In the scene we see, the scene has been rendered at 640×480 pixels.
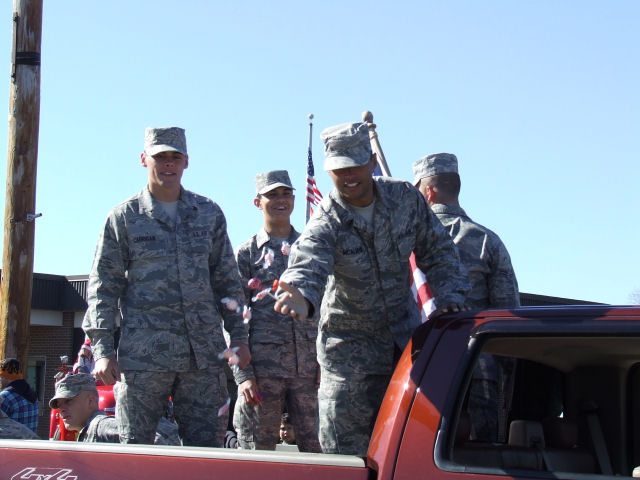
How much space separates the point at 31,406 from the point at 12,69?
2.89 meters

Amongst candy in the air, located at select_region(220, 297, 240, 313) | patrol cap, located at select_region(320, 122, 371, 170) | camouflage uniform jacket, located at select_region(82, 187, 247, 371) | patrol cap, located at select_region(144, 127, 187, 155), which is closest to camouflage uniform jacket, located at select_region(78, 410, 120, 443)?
camouflage uniform jacket, located at select_region(82, 187, 247, 371)

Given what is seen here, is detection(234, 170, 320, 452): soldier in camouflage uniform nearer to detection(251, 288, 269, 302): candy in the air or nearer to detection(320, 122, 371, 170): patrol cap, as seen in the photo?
detection(251, 288, 269, 302): candy in the air

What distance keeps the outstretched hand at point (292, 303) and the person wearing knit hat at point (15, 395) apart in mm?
4734

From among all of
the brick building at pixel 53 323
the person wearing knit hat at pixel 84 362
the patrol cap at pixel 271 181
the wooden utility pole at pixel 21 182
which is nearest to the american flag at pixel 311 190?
the person wearing knit hat at pixel 84 362

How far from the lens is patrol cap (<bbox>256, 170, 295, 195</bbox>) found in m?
5.70

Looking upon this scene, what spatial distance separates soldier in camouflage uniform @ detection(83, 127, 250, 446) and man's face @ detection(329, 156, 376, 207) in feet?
2.89

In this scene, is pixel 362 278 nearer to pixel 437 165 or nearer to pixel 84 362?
pixel 437 165

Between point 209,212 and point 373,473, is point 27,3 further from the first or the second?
point 373,473

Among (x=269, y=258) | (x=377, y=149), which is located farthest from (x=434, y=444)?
(x=377, y=149)

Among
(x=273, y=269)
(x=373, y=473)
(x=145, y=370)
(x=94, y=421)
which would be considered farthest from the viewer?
(x=273, y=269)

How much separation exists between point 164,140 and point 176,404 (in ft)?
4.19

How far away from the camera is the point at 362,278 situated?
3.78 meters

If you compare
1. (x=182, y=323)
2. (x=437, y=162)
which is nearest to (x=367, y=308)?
(x=182, y=323)

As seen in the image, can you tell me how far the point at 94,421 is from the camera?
5090 mm
